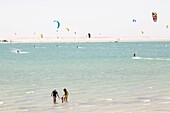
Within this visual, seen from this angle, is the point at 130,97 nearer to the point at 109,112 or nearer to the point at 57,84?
the point at 109,112

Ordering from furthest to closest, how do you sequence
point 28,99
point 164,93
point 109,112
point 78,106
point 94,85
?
point 94,85 < point 164,93 < point 28,99 < point 78,106 < point 109,112

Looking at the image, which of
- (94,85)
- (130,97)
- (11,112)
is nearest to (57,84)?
(94,85)

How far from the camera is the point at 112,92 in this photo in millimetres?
28531

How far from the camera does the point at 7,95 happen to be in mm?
27984

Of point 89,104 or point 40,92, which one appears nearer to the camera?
point 89,104

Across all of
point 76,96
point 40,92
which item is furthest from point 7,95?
point 76,96

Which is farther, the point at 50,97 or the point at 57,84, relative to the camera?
the point at 57,84

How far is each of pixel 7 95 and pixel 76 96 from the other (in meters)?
4.52

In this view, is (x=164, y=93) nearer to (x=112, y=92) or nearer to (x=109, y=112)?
(x=112, y=92)

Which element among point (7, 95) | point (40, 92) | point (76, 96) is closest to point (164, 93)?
point (76, 96)

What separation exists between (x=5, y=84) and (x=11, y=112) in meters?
11.7

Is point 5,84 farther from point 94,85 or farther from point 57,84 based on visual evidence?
point 94,85

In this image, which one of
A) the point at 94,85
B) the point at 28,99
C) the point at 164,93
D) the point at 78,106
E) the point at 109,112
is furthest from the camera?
the point at 94,85

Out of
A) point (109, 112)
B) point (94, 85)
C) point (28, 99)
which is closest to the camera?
point (109, 112)
